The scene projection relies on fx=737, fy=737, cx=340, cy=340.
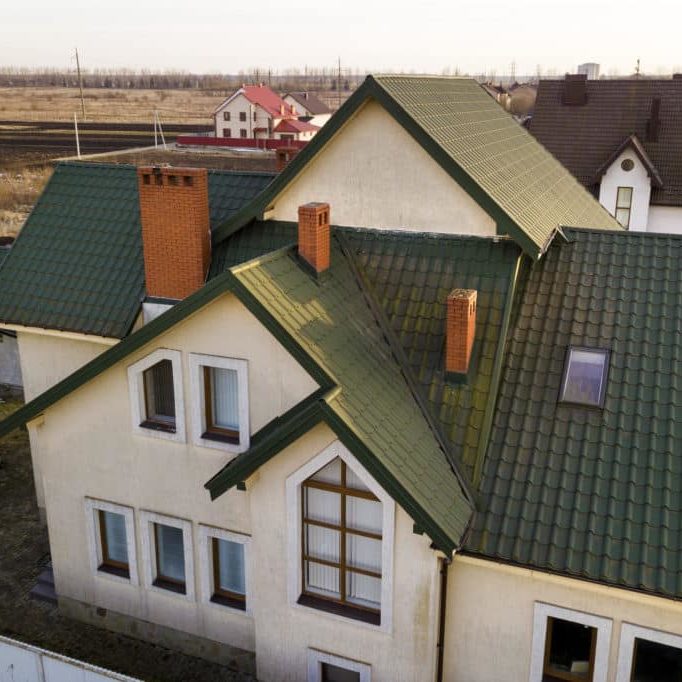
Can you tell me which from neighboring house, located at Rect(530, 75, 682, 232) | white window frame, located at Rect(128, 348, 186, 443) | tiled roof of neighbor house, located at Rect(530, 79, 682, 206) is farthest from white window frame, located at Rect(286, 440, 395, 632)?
tiled roof of neighbor house, located at Rect(530, 79, 682, 206)

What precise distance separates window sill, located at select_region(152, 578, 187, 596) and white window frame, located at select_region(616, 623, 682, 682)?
7.41 m

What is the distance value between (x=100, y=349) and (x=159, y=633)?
19.1 ft

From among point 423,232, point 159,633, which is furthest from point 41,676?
point 423,232

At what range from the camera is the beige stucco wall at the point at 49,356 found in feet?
51.7

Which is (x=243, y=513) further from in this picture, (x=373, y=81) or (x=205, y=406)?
(x=373, y=81)

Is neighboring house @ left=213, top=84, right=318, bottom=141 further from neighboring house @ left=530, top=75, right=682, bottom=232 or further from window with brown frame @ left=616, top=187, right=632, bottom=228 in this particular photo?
window with brown frame @ left=616, top=187, right=632, bottom=228

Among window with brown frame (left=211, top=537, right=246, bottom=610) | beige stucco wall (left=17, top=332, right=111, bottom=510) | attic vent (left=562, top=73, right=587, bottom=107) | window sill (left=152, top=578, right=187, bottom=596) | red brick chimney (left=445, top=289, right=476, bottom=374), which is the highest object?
attic vent (left=562, top=73, right=587, bottom=107)

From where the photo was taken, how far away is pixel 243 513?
40.9 ft

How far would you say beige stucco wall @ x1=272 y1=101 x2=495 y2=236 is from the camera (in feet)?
45.3

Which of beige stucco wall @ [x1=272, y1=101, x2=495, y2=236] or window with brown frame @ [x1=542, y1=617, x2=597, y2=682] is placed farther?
beige stucco wall @ [x1=272, y1=101, x2=495, y2=236]

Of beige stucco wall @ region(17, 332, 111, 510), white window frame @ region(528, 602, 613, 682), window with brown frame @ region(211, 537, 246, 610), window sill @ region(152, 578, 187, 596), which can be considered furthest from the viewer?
beige stucco wall @ region(17, 332, 111, 510)

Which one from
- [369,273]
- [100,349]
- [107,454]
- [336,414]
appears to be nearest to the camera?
[336,414]

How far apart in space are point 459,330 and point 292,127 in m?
85.5

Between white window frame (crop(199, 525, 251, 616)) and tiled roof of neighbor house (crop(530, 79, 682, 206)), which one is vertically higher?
tiled roof of neighbor house (crop(530, 79, 682, 206))
